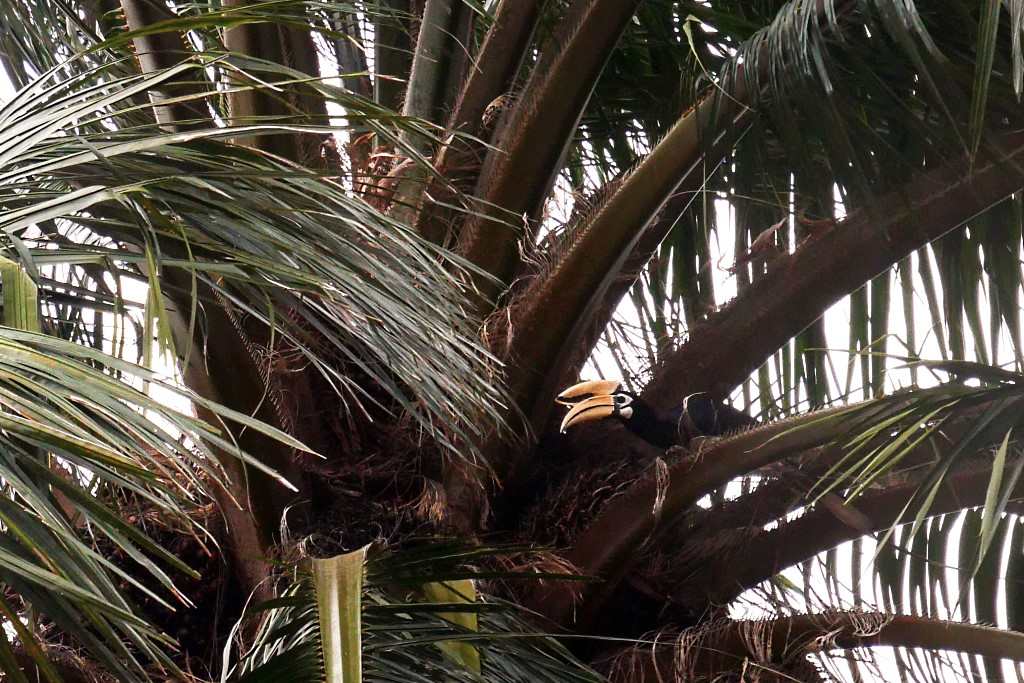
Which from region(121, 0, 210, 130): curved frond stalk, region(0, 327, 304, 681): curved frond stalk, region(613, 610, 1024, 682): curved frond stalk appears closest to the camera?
region(0, 327, 304, 681): curved frond stalk

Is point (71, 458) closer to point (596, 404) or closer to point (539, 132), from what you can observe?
point (539, 132)

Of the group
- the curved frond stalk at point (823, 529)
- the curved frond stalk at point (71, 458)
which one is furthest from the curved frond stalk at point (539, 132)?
the curved frond stalk at point (71, 458)

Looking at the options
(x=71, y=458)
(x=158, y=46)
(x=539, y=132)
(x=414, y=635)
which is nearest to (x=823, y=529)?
(x=539, y=132)

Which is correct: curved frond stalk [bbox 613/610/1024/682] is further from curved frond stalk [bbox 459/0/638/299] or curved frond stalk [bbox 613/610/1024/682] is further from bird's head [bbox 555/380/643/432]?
curved frond stalk [bbox 459/0/638/299]

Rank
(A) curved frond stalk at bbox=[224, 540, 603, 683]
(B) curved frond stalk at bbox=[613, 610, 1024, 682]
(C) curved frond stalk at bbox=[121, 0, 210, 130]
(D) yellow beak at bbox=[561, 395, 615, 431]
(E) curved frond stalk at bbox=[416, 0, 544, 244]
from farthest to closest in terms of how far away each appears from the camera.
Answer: (D) yellow beak at bbox=[561, 395, 615, 431], (E) curved frond stalk at bbox=[416, 0, 544, 244], (B) curved frond stalk at bbox=[613, 610, 1024, 682], (C) curved frond stalk at bbox=[121, 0, 210, 130], (A) curved frond stalk at bbox=[224, 540, 603, 683]

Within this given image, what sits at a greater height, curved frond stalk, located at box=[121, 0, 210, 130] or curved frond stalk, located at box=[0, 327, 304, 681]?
curved frond stalk, located at box=[121, 0, 210, 130]

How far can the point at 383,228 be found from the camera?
113 cm

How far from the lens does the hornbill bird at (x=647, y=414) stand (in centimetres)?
208

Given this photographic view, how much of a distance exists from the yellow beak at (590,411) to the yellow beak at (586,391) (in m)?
0.02

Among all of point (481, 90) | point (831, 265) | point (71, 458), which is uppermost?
point (481, 90)

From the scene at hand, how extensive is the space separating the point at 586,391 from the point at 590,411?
4 centimetres

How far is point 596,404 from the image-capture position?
Result: 84.2 inches

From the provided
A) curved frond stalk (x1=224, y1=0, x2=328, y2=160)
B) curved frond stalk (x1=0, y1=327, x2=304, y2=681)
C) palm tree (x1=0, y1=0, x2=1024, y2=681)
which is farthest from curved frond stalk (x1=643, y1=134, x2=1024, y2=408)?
curved frond stalk (x1=0, y1=327, x2=304, y2=681)

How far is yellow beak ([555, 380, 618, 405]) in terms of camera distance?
2.14 meters
